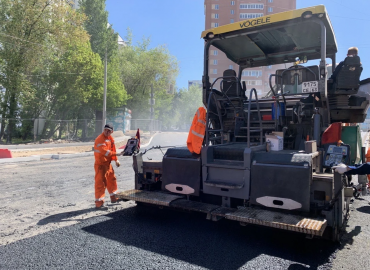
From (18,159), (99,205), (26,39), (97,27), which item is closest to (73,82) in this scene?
(26,39)

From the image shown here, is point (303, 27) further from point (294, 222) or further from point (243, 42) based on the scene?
point (294, 222)

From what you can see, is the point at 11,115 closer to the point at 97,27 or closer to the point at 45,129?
the point at 45,129

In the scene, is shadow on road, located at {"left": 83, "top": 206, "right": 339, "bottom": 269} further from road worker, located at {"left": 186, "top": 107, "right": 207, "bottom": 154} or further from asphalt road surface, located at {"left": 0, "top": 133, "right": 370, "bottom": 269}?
road worker, located at {"left": 186, "top": 107, "right": 207, "bottom": 154}

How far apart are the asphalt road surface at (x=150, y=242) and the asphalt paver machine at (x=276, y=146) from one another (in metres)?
0.35

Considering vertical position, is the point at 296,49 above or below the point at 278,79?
above

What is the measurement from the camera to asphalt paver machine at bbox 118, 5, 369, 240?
3600 millimetres

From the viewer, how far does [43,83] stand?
25.6m

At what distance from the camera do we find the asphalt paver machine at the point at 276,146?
11.8 feet

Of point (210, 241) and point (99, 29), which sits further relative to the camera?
point (99, 29)

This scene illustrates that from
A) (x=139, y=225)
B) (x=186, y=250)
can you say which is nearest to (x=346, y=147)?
(x=186, y=250)

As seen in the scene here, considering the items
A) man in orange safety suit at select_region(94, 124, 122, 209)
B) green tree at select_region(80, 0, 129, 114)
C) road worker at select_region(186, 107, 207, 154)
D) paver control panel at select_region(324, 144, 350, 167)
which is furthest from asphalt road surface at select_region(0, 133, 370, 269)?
green tree at select_region(80, 0, 129, 114)

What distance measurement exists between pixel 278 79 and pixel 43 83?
2447 centimetres

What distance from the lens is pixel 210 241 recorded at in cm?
403

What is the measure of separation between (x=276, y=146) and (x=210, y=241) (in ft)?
5.00
